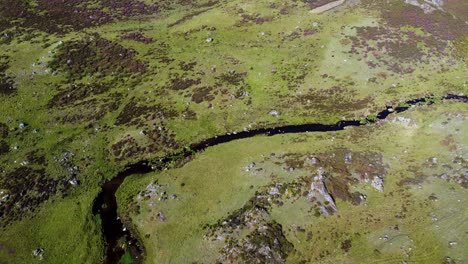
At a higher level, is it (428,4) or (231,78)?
(428,4)

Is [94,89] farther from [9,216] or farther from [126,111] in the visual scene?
[9,216]

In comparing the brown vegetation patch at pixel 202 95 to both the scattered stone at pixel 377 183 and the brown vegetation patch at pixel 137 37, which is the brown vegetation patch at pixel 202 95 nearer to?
the brown vegetation patch at pixel 137 37

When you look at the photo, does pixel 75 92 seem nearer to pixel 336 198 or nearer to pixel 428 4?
pixel 336 198

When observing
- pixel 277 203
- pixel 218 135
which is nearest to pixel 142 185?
pixel 218 135

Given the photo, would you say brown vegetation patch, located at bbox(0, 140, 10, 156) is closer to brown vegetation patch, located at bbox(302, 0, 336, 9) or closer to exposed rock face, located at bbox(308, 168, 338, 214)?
exposed rock face, located at bbox(308, 168, 338, 214)

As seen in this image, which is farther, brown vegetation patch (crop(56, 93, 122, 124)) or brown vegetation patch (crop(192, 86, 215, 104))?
brown vegetation patch (crop(192, 86, 215, 104))

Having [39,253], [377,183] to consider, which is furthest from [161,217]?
[377,183]

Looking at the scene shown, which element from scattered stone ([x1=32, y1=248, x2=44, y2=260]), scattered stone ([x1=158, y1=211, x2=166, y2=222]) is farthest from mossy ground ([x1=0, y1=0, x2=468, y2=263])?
scattered stone ([x1=158, y1=211, x2=166, y2=222])
